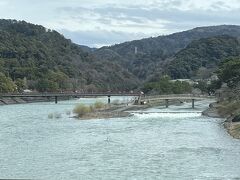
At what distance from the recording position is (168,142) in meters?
53.8

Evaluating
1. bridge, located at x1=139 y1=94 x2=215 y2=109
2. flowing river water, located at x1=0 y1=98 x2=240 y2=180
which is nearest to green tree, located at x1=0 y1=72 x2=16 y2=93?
bridge, located at x1=139 y1=94 x2=215 y2=109

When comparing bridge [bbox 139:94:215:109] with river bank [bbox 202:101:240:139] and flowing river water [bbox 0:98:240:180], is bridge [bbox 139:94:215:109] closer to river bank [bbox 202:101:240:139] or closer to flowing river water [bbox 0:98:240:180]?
river bank [bbox 202:101:240:139]

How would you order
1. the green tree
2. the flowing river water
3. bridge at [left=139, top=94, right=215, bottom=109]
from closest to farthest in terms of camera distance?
the flowing river water → bridge at [left=139, top=94, right=215, bottom=109] → the green tree

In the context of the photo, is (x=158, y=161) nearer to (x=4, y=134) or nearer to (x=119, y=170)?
(x=119, y=170)

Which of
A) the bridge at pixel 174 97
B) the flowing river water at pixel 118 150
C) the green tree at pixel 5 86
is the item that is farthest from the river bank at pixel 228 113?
the green tree at pixel 5 86

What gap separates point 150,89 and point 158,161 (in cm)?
10543

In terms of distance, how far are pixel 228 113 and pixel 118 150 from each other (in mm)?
37099

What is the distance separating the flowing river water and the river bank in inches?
49.9

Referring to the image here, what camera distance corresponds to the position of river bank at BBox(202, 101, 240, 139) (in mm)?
63963

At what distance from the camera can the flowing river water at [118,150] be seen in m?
39.3

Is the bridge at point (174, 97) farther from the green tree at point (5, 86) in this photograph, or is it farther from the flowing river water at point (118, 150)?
the green tree at point (5, 86)

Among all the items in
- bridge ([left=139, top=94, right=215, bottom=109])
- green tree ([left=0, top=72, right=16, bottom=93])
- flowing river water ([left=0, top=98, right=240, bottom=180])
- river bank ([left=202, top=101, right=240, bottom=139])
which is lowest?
flowing river water ([left=0, top=98, right=240, bottom=180])

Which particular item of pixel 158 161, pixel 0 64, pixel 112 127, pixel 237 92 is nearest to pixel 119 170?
pixel 158 161

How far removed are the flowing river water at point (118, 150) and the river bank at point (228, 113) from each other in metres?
1.27
